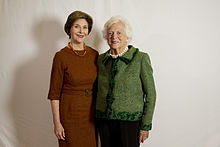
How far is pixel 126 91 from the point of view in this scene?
1698 millimetres

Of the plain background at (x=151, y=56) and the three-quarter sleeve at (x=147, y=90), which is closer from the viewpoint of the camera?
the three-quarter sleeve at (x=147, y=90)

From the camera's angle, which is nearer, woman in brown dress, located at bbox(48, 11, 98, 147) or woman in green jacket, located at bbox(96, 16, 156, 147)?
woman in green jacket, located at bbox(96, 16, 156, 147)

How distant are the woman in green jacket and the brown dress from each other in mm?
167

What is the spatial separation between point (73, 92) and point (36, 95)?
965 millimetres

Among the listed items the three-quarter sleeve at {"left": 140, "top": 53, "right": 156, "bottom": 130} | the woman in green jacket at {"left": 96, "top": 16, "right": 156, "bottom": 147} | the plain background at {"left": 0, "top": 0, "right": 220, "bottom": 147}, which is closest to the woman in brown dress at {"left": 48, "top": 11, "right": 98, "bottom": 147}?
the woman in green jacket at {"left": 96, "top": 16, "right": 156, "bottom": 147}

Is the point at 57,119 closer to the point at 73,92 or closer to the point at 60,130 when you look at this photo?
the point at 60,130

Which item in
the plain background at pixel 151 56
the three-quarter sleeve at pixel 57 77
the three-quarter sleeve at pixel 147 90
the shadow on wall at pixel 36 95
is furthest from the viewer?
the shadow on wall at pixel 36 95

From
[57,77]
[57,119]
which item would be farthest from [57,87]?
[57,119]

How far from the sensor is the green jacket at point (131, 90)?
1.69 m

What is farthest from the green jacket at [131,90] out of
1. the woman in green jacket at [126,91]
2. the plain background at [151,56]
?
the plain background at [151,56]

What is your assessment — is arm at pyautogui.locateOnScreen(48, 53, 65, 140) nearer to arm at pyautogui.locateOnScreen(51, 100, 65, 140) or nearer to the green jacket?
arm at pyautogui.locateOnScreen(51, 100, 65, 140)

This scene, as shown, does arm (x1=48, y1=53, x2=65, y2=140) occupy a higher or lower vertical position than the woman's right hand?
higher

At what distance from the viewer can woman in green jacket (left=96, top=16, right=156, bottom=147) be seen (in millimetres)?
1696

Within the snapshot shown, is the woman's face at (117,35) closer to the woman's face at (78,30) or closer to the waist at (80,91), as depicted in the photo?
the woman's face at (78,30)
